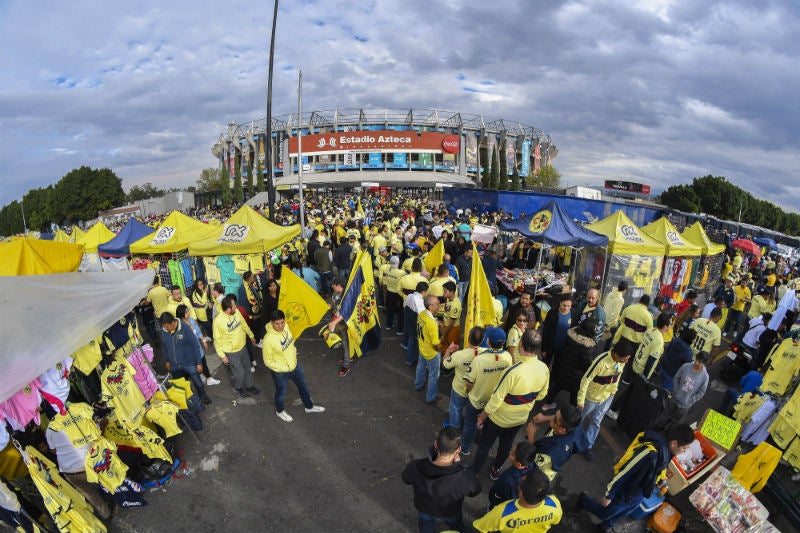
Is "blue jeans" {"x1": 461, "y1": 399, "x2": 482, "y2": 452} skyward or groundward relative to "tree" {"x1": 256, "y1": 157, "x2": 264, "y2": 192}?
groundward

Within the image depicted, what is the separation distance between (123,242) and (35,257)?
19.3 ft

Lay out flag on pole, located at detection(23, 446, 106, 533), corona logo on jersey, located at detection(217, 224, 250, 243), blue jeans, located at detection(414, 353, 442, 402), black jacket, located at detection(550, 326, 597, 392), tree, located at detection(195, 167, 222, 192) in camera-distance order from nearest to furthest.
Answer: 1. flag on pole, located at detection(23, 446, 106, 533)
2. black jacket, located at detection(550, 326, 597, 392)
3. blue jeans, located at detection(414, 353, 442, 402)
4. corona logo on jersey, located at detection(217, 224, 250, 243)
5. tree, located at detection(195, 167, 222, 192)

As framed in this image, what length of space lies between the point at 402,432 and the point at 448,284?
7.37ft

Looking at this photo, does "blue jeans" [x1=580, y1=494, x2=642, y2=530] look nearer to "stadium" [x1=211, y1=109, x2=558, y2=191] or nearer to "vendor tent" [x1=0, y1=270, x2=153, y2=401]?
"vendor tent" [x1=0, y1=270, x2=153, y2=401]

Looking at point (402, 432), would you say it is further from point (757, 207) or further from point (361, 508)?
point (757, 207)

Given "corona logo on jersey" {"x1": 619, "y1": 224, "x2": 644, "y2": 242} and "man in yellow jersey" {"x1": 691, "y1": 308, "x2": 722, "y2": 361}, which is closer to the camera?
"man in yellow jersey" {"x1": 691, "y1": 308, "x2": 722, "y2": 361}

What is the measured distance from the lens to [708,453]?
4105 mm

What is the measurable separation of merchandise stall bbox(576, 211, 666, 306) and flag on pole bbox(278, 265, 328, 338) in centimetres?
681

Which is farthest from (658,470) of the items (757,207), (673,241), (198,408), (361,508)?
(757,207)

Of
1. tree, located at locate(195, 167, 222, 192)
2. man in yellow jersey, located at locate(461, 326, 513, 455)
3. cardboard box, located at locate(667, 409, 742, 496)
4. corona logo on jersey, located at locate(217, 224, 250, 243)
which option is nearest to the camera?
cardboard box, located at locate(667, 409, 742, 496)

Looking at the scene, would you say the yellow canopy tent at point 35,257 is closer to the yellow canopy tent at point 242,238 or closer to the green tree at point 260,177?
the yellow canopy tent at point 242,238

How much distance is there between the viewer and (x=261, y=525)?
156 inches

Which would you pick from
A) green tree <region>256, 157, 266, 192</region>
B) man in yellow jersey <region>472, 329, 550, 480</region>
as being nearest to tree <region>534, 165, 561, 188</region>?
green tree <region>256, 157, 266, 192</region>

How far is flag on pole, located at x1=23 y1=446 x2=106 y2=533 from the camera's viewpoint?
130 inches
